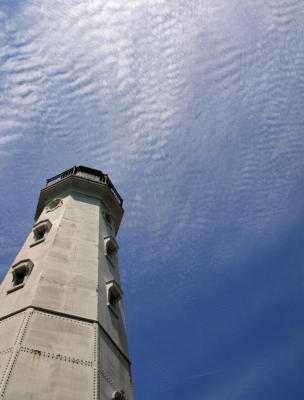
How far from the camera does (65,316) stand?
17.7 meters

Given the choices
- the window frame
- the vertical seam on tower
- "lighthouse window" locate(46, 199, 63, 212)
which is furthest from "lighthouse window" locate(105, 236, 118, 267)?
the vertical seam on tower

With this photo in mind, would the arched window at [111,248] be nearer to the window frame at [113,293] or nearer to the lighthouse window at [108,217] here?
the window frame at [113,293]

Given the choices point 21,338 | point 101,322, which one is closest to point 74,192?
point 101,322

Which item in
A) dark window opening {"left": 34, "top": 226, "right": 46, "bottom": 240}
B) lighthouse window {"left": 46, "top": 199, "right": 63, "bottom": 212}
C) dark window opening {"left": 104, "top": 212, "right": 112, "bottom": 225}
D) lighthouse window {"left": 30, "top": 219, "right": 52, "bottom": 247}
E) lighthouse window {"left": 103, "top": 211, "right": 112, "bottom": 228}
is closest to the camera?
A: lighthouse window {"left": 30, "top": 219, "right": 52, "bottom": 247}

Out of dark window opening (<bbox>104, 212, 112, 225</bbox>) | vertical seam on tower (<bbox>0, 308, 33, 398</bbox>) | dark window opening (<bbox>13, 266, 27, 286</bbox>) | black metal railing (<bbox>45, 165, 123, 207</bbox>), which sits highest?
black metal railing (<bbox>45, 165, 123, 207</bbox>)

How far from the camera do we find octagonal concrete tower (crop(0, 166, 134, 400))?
14.5 m

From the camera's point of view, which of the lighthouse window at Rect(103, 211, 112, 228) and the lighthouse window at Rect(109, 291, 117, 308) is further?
the lighthouse window at Rect(103, 211, 112, 228)

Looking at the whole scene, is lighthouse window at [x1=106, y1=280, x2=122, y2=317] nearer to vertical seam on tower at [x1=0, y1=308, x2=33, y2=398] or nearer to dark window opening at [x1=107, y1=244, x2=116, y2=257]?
dark window opening at [x1=107, y1=244, x2=116, y2=257]

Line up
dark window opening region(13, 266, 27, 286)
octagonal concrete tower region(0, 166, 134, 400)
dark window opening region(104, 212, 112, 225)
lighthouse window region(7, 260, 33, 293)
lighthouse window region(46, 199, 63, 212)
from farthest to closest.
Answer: dark window opening region(104, 212, 112, 225)
lighthouse window region(46, 199, 63, 212)
dark window opening region(13, 266, 27, 286)
lighthouse window region(7, 260, 33, 293)
octagonal concrete tower region(0, 166, 134, 400)

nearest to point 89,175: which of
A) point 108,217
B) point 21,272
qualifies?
point 108,217

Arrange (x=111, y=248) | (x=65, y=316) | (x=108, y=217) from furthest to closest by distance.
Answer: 1. (x=108, y=217)
2. (x=111, y=248)
3. (x=65, y=316)

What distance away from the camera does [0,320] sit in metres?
17.8

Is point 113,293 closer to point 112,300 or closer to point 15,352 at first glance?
point 112,300

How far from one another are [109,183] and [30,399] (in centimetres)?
2438
